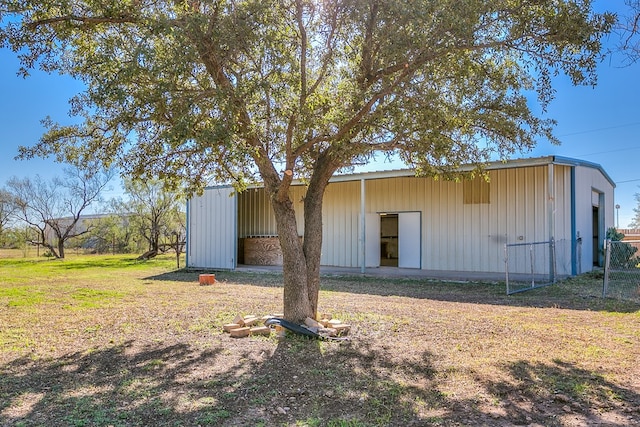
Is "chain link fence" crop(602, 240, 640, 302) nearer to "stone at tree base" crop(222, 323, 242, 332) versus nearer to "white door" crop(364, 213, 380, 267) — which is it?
"stone at tree base" crop(222, 323, 242, 332)

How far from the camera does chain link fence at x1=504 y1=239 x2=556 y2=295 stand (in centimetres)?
1190

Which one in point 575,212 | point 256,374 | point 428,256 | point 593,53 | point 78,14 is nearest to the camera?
point 256,374

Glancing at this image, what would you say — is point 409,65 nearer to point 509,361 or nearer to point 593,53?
point 593,53

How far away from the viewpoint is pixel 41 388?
4.20 meters

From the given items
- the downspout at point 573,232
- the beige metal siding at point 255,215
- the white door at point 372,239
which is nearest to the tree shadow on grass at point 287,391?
the downspout at point 573,232

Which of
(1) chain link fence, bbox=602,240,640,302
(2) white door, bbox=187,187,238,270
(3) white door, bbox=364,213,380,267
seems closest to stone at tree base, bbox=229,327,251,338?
(1) chain link fence, bbox=602,240,640,302

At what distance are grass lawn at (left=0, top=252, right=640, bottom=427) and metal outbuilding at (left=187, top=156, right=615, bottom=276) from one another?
5.01 m

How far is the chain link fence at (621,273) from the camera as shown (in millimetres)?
9281

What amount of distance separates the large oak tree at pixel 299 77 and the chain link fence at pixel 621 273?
394 cm

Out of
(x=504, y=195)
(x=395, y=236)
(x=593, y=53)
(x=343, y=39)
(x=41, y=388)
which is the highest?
(x=343, y=39)

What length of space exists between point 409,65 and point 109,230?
1230 inches

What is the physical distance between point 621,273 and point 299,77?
12.7 meters

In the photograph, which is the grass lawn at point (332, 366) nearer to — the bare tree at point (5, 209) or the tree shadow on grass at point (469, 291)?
the tree shadow on grass at point (469, 291)

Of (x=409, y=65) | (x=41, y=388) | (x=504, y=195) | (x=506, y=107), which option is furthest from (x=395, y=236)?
(x=41, y=388)
